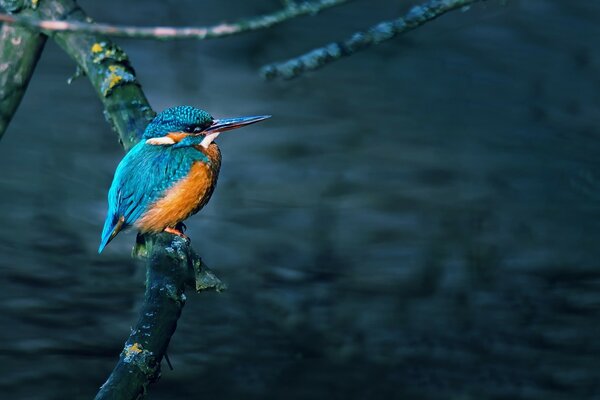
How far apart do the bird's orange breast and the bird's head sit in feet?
0.14

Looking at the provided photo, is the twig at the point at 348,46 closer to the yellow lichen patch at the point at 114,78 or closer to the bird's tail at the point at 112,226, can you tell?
the yellow lichen patch at the point at 114,78

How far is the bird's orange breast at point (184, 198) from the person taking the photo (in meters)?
2.19

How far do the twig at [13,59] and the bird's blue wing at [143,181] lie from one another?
0.34 m

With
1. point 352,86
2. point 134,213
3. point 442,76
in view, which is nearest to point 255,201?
point 352,86

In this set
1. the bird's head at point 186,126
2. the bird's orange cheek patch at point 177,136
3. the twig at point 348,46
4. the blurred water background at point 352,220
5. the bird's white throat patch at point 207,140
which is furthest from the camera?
the blurred water background at point 352,220

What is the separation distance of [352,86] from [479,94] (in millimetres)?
487

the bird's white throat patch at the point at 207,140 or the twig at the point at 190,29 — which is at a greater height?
the twig at the point at 190,29

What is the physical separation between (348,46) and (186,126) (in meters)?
1.06

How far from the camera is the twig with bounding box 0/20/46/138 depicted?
2.36m

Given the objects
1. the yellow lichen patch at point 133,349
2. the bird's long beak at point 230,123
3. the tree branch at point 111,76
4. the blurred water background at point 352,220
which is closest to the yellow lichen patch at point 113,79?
the tree branch at point 111,76

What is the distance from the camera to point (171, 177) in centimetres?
227

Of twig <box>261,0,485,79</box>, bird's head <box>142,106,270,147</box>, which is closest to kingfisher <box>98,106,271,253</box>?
bird's head <box>142,106,270,147</box>

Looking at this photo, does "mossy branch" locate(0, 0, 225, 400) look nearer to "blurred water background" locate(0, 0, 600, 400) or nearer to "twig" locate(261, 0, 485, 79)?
"twig" locate(261, 0, 485, 79)

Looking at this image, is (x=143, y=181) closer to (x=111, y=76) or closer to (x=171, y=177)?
(x=171, y=177)
